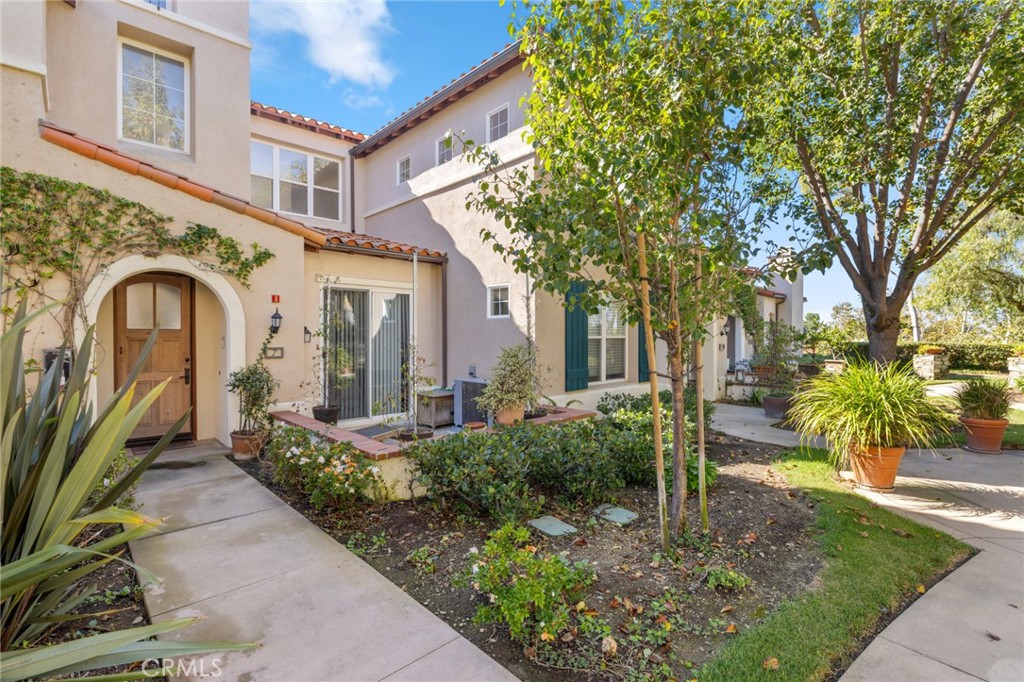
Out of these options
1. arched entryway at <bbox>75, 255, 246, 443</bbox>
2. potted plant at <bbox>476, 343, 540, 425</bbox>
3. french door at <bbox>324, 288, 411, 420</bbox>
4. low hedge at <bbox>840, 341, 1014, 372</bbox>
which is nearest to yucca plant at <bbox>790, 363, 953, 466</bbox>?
potted plant at <bbox>476, 343, 540, 425</bbox>

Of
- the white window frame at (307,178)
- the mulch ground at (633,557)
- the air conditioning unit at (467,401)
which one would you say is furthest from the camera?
the white window frame at (307,178)

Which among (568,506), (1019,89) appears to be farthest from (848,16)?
(568,506)

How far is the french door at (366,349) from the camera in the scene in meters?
8.79

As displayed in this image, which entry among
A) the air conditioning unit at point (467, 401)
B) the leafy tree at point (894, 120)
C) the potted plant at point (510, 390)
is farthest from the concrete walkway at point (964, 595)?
the air conditioning unit at point (467, 401)

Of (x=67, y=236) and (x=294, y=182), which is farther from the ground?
(x=294, y=182)

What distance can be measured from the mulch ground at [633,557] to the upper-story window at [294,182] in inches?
328

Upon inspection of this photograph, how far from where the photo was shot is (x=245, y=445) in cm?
692

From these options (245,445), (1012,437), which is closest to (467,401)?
(245,445)

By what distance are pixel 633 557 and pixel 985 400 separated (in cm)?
814

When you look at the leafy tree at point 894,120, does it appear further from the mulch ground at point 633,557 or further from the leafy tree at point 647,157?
the mulch ground at point 633,557

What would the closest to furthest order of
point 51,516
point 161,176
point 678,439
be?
point 51,516, point 678,439, point 161,176

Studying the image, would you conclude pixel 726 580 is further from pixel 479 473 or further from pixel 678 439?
pixel 479 473

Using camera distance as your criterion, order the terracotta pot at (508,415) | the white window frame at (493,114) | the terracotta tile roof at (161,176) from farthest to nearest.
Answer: the white window frame at (493,114) < the terracotta pot at (508,415) < the terracotta tile roof at (161,176)

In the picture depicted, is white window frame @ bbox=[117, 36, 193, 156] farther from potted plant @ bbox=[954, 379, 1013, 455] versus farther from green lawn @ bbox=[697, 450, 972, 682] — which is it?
potted plant @ bbox=[954, 379, 1013, 455]
